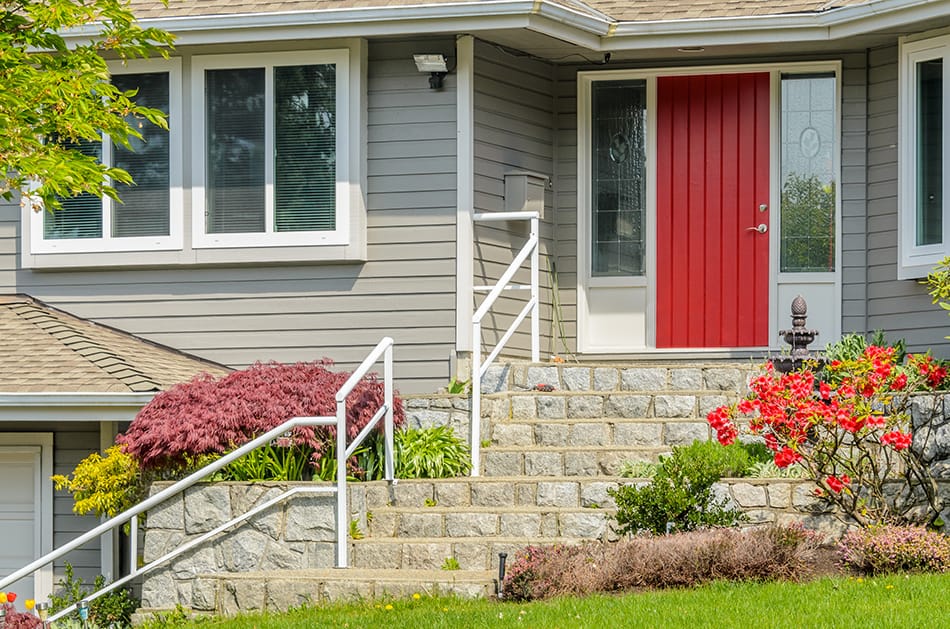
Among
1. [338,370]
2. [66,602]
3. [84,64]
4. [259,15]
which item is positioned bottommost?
[66,602]

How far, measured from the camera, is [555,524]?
957 centimetres

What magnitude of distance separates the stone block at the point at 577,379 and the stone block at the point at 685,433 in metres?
1.00

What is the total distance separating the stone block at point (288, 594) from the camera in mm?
8648

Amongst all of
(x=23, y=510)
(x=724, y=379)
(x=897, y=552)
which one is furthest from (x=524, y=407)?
(x=23, y=510)

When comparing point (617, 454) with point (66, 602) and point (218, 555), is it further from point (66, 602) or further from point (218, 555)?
point (66, 602)

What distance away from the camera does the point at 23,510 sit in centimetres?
1209

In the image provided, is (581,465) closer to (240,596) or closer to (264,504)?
(264,504)

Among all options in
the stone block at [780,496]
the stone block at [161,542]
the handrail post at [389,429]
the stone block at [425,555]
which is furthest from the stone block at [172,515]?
the stone block at [780,496]

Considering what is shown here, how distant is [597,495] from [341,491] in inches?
66.6

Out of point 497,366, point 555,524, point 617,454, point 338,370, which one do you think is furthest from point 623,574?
point 338,370

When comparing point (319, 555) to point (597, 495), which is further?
point (597, 495)

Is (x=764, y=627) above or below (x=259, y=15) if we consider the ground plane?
below

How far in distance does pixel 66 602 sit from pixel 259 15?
4729 millimetres

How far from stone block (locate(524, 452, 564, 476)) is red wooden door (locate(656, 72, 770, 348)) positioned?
2483 millimetres
